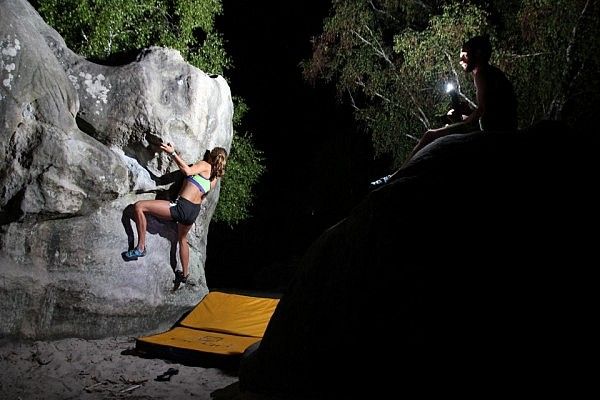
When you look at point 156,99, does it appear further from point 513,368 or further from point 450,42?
point 513,368

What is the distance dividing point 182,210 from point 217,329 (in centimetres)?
187

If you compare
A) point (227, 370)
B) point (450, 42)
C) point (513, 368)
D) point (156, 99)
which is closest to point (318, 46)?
point (450, 42)

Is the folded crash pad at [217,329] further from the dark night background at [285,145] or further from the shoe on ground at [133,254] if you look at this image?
→ the dark night background at [285,145]

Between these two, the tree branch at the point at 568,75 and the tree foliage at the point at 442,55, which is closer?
the tree branch at the point at 568,75

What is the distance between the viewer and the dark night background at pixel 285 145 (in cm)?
1747

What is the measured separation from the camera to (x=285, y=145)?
21.4 m

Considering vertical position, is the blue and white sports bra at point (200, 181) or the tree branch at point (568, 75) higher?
the tree branch at point (568, 75)

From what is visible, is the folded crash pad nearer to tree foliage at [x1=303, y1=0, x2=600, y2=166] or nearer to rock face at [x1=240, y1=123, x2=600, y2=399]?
rock face at [x1=240, y1=123, x2=600, y2=399]

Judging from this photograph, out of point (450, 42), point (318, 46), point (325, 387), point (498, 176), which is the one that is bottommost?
point (325, 387)

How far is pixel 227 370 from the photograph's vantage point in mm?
6691

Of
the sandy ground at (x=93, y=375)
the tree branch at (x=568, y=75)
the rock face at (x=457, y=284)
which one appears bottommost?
the sandy ground at (x=93, y=375)

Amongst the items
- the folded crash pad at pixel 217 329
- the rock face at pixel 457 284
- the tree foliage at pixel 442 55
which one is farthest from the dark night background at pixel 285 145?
the rock face at pixel 457 284

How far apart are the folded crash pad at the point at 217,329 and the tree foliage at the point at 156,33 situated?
4746 mm

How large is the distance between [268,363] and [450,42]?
8.38 metres
